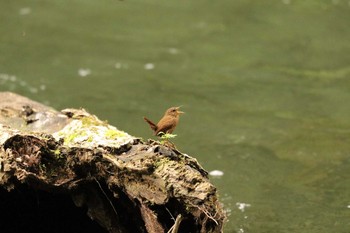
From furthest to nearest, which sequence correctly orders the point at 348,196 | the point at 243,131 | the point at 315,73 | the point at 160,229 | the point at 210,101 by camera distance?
the point at 315,73
the point at 210,101
the point at 243,131
the point at 348,196
the point at 160,229

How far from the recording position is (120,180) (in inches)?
159

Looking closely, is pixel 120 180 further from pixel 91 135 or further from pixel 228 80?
pixel 228 80

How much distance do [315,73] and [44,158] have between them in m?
5.99

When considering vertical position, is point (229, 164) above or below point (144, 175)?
below

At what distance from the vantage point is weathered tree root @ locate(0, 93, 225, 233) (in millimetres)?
3936

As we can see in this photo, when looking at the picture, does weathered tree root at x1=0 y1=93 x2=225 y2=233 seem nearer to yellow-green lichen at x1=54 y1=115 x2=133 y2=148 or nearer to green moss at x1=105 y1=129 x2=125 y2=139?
yellow-green lichen at x1=54 y1=115 x2=133 y2=148

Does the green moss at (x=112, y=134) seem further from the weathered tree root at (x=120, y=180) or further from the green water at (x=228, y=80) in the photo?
the green water at (x=228, y=80)

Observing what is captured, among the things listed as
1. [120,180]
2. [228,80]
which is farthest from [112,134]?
[228,80]

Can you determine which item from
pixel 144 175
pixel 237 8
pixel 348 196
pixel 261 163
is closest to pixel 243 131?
pixel 261 163

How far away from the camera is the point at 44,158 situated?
4141 millimetres

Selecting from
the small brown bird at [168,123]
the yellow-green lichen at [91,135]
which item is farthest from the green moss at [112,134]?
the small brown bird at [168,123]

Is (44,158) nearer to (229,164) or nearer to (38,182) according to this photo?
(38,182)

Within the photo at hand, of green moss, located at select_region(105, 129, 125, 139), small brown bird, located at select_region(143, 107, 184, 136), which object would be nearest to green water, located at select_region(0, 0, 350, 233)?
small brown bird, located at select_region(143, 107, 184, 136)

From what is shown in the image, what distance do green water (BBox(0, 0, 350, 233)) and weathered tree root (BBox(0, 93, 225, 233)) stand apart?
→ 4.70ft
